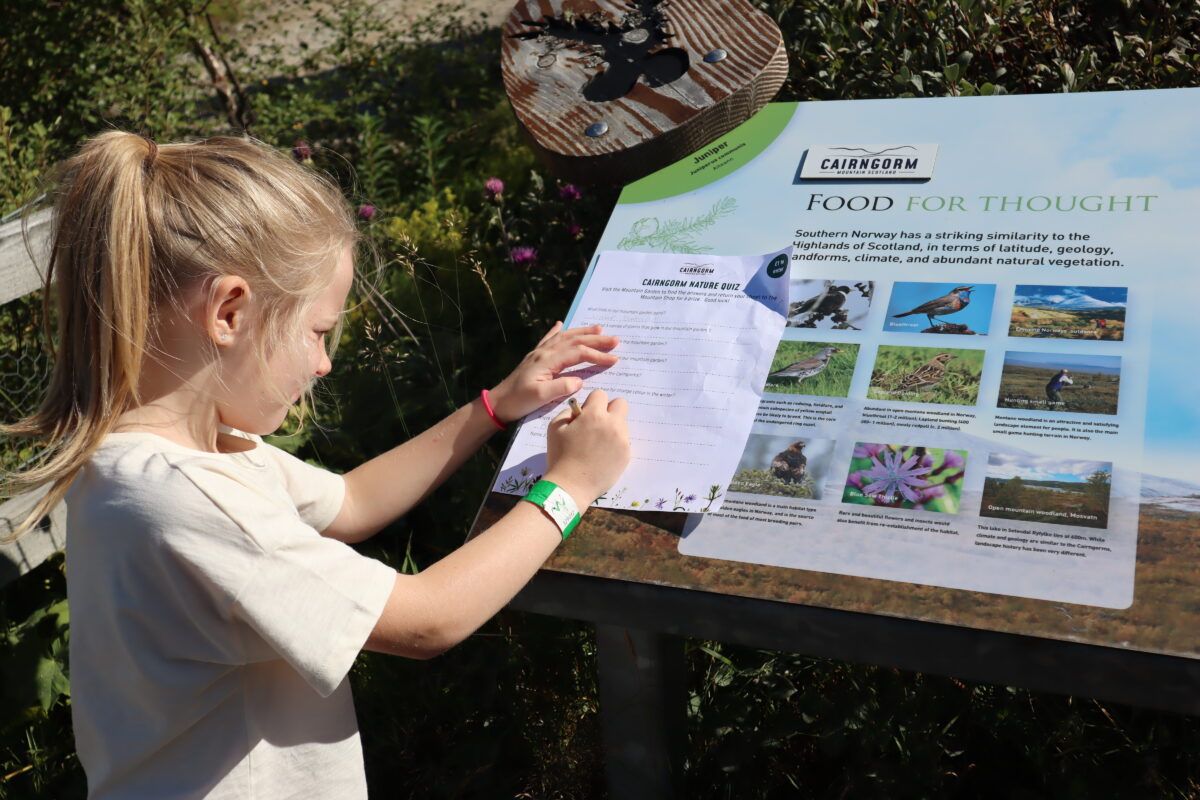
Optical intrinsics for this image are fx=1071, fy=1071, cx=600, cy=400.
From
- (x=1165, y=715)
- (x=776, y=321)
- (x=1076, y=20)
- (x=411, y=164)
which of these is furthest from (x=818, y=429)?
(x=411, y=164)

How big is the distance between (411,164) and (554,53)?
8.54ft

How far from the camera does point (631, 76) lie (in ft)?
7.84

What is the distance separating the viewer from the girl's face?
159cm

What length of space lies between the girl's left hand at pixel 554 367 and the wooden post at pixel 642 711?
0.40 metres

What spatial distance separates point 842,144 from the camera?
2.04m

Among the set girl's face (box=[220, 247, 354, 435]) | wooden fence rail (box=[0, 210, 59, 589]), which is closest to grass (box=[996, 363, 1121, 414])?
girl's face (box=[220, 247, 354, 435])

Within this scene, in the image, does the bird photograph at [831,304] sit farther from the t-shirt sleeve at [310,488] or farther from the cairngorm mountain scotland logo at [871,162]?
the t-shirt sleeve at [310,488]

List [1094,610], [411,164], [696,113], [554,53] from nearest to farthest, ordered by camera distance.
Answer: [1094,610], [696,113], [554,53], [411,164]

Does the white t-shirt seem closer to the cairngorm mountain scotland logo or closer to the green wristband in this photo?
the green wristband

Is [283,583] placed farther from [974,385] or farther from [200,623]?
[974,385]

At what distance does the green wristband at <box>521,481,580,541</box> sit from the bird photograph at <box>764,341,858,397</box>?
0.37 m

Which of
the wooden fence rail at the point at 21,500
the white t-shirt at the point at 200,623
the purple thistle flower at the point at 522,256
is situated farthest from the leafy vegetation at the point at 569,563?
the white t-shirt at the point at 200,623

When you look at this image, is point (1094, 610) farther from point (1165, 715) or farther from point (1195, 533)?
point (1165, 715)

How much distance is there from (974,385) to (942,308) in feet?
0.51
